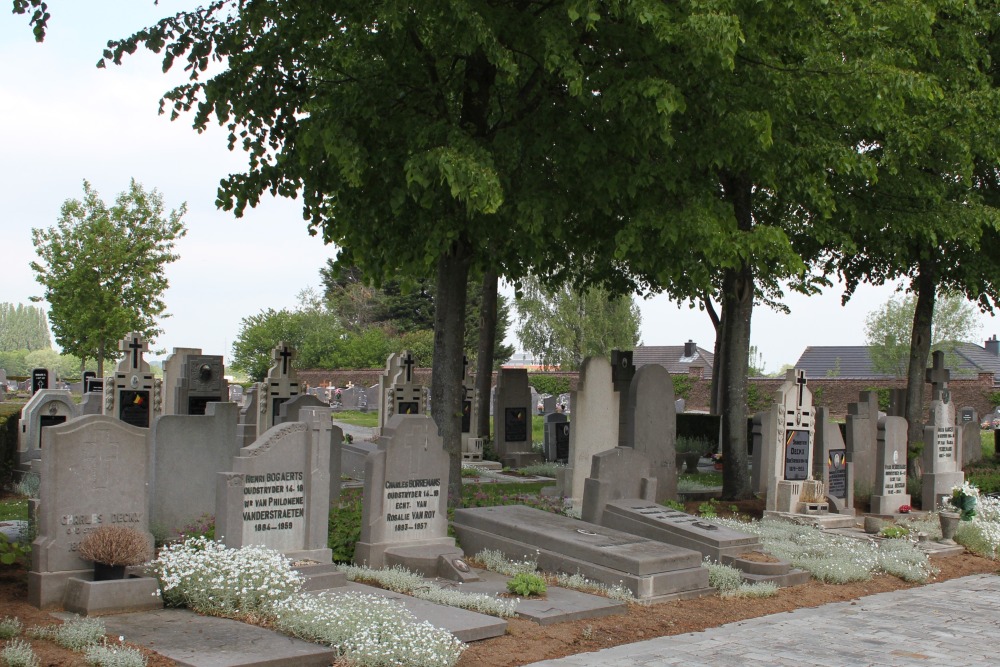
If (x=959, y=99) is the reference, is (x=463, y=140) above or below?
below

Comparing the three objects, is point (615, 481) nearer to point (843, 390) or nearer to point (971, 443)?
point (971, 443)

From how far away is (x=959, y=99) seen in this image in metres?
15.8

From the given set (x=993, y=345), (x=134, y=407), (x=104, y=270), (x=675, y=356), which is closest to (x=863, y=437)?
(x=134, y=407)

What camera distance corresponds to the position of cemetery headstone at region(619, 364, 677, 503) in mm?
15266

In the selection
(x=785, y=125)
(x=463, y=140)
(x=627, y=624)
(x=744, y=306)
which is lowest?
(x=627, y=624)

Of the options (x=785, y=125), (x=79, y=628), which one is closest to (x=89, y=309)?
(x=785, y=125)

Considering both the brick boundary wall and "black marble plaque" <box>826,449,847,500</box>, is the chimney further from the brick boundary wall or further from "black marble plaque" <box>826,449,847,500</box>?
"black marble plaque" <box>826,449,847,500</box>

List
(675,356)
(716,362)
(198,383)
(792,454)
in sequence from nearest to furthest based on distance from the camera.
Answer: (792,454), (198,383), (716,362), (675,356)

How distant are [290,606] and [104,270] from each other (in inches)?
1196

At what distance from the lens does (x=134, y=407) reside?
70.3ft

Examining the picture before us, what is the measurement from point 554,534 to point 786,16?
6.84 meters

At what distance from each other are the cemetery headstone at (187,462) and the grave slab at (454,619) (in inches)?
138

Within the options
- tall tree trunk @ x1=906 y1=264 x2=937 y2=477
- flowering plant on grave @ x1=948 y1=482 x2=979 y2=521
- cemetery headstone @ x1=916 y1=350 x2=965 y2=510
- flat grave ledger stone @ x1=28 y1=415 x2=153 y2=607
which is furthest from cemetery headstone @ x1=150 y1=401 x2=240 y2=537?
tall tree trunk @ x1=906 y1=264 x2=937 y2=477

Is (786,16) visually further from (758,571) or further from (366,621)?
(366,621)
